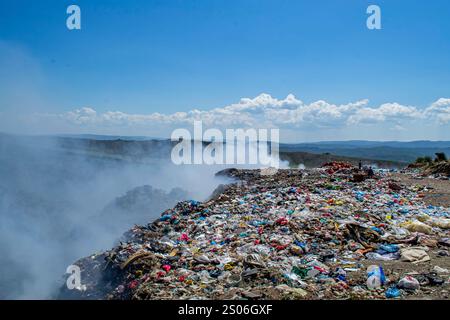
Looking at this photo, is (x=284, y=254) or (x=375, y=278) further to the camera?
(x=284, y=254)

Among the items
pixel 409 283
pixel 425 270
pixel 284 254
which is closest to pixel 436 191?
pixel 425 270

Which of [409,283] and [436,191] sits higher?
[436,191]

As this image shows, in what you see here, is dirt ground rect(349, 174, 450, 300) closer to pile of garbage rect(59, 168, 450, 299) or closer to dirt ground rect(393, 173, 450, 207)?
pile of garbage rect(59, 168, 450, 299)

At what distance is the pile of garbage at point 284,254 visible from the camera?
3.61 m

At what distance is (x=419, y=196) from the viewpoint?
28.7 ft

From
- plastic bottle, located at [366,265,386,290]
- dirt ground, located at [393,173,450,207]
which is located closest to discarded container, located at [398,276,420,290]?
plastic bottle, located at [366,265,386,290]

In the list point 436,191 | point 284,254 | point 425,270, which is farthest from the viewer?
point 436,191

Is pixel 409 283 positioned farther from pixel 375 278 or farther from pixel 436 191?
pixel 436 191

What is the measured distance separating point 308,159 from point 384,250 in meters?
20.7

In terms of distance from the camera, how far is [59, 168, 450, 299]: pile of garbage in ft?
11.8

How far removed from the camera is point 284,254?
4.64 meters

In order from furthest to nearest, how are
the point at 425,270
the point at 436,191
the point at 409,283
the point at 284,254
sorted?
1. the point at 436,191
2. the point at 284,254
3. the point at 425,270
4. the point at 409,283
